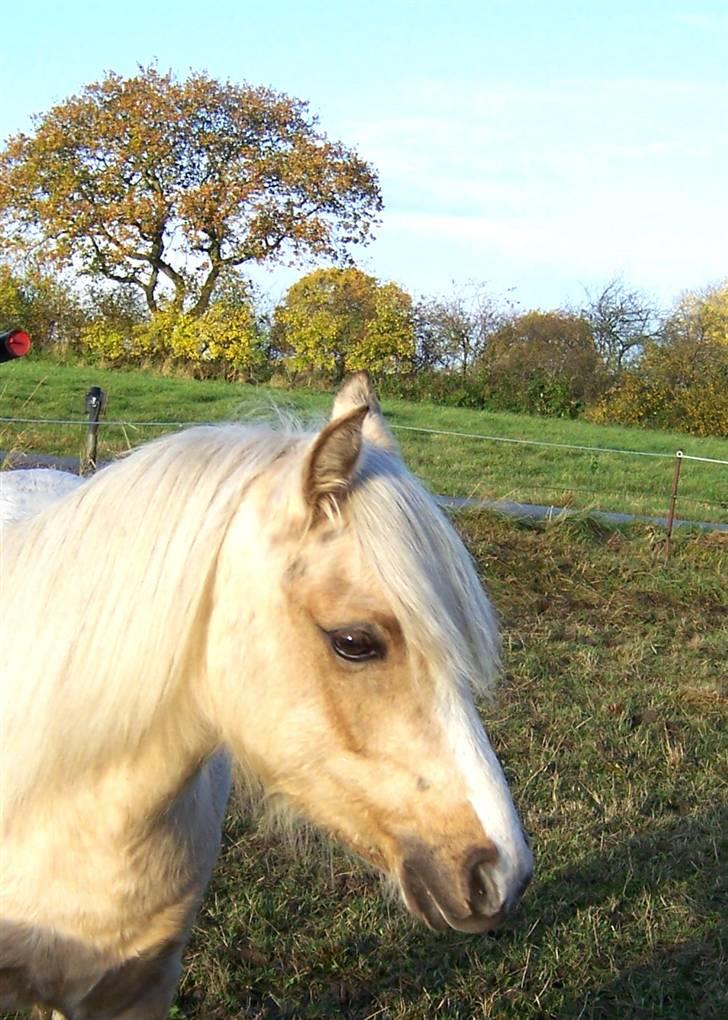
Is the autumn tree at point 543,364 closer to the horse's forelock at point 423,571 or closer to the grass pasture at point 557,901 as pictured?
the grass pasture at point 557,901

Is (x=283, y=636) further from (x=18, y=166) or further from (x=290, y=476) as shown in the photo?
(x=18, y=166)

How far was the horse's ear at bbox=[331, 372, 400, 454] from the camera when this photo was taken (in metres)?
2.03

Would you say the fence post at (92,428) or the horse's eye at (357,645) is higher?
the horse's eye at (357,645)

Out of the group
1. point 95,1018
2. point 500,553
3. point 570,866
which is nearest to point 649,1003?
point 570,866

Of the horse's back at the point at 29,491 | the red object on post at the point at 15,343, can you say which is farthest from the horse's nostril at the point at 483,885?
the red object on post at the point at 15,343

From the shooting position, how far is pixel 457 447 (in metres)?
14.1

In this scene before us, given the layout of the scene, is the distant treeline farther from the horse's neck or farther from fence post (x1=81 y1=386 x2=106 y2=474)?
the horse's neck

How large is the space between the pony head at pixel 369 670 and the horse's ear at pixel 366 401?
14cm

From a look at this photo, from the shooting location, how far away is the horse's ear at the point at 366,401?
2.03 m

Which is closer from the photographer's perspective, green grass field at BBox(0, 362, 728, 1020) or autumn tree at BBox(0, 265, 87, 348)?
green grass field at BBox(0, 362, 728, 1020)

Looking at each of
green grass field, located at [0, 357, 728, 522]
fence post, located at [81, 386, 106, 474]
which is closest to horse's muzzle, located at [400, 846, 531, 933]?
fence post, located at [81, 386, 106, 474]

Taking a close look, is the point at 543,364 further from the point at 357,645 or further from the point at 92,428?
the point at 357,645

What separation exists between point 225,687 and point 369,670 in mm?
304

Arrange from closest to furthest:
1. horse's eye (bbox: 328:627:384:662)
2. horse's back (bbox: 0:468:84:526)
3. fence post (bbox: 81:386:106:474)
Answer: horse's eye (bbox: 328:627:384:662), horse's back (bbox: 0:468:84:526), fence post (bbox: 81:386:106:474)
